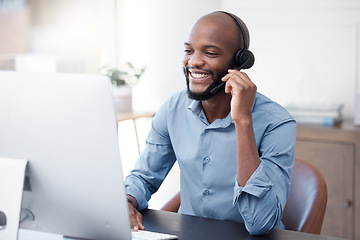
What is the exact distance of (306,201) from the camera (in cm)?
170

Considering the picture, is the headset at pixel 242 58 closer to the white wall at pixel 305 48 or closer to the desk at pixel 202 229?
the desk at pixel 202 229

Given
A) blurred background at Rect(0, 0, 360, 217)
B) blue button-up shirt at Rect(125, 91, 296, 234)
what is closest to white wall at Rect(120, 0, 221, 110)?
blurred background at Rect(0, 0, 360, 217)

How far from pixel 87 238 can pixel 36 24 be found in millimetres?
2659

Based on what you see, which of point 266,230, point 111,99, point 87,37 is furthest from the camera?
point 87,37

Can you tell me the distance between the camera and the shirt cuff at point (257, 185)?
1.45 meters

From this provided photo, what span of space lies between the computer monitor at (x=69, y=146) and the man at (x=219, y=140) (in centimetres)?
35

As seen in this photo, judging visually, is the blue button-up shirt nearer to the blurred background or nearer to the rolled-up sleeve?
the rolled-up sleeve

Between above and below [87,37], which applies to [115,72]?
below

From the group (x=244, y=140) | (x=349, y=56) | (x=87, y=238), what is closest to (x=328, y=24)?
(x=349, y=56)

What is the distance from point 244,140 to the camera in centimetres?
152

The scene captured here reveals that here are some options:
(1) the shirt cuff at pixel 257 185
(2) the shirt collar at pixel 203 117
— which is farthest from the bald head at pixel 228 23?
(1) the shirt cuff at pixel 257 185

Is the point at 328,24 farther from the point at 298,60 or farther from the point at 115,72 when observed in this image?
the point at 115,72

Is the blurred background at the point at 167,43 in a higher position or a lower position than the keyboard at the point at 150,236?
A: higher

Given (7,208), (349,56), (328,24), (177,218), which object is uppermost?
(328,24)
